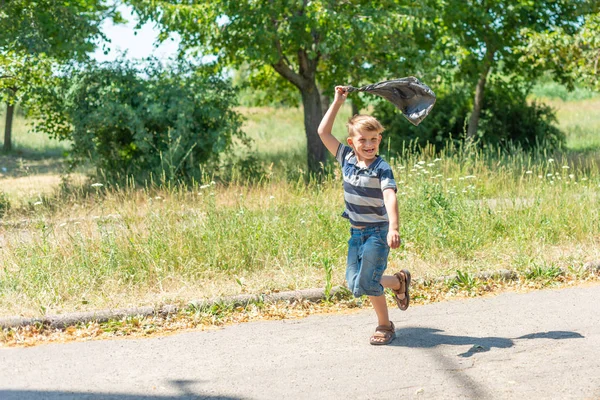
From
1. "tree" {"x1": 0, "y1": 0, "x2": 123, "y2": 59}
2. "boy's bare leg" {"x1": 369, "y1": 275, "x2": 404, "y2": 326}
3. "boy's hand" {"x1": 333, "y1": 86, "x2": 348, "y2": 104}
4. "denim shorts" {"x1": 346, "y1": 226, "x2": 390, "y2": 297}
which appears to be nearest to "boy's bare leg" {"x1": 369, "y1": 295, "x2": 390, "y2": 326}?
"boy's bare leg" {"x1": 369, "y1": 275, "x2": 404, "y2": 326}

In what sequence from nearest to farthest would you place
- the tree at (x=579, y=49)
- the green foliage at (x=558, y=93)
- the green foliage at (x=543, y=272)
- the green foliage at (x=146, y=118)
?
the green foliage at (x=543, y=272) → the tree at (x=579, y=49) → the green foliage at (x=146, y=118) → the green foliage at (x=558, y=93)

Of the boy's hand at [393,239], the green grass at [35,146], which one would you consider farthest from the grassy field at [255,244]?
the green grass at [35,146]

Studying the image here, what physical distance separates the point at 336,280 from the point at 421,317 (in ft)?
3.19

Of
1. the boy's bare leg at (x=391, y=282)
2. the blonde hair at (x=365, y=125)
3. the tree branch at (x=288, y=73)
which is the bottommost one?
the boy's bare leg at (x=391, y=282)

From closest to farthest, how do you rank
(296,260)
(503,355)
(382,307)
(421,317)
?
1. (503,355)
2. (382,307)
3. (421,317)
4. (296,260)

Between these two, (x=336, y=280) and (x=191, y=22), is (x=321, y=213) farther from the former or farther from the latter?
(x=191, y=22)

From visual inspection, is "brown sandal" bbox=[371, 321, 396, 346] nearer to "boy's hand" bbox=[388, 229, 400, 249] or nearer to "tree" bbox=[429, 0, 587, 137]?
"boy's hand" bbox=[388, 229, 400, 249]

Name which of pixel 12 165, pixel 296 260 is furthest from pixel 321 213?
pixel 12 165

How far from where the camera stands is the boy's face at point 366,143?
5250mm

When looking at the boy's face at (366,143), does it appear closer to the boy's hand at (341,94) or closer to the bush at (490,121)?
the boy's hand at (341,94)

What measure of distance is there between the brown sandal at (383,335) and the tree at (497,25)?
12872mm

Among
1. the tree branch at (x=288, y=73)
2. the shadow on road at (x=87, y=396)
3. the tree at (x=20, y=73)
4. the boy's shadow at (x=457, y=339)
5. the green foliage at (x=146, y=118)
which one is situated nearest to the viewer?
the shadow on road at (x=87, y=396)

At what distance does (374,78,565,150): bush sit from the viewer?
2055 centimetres

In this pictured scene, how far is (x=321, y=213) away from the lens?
8.13m
